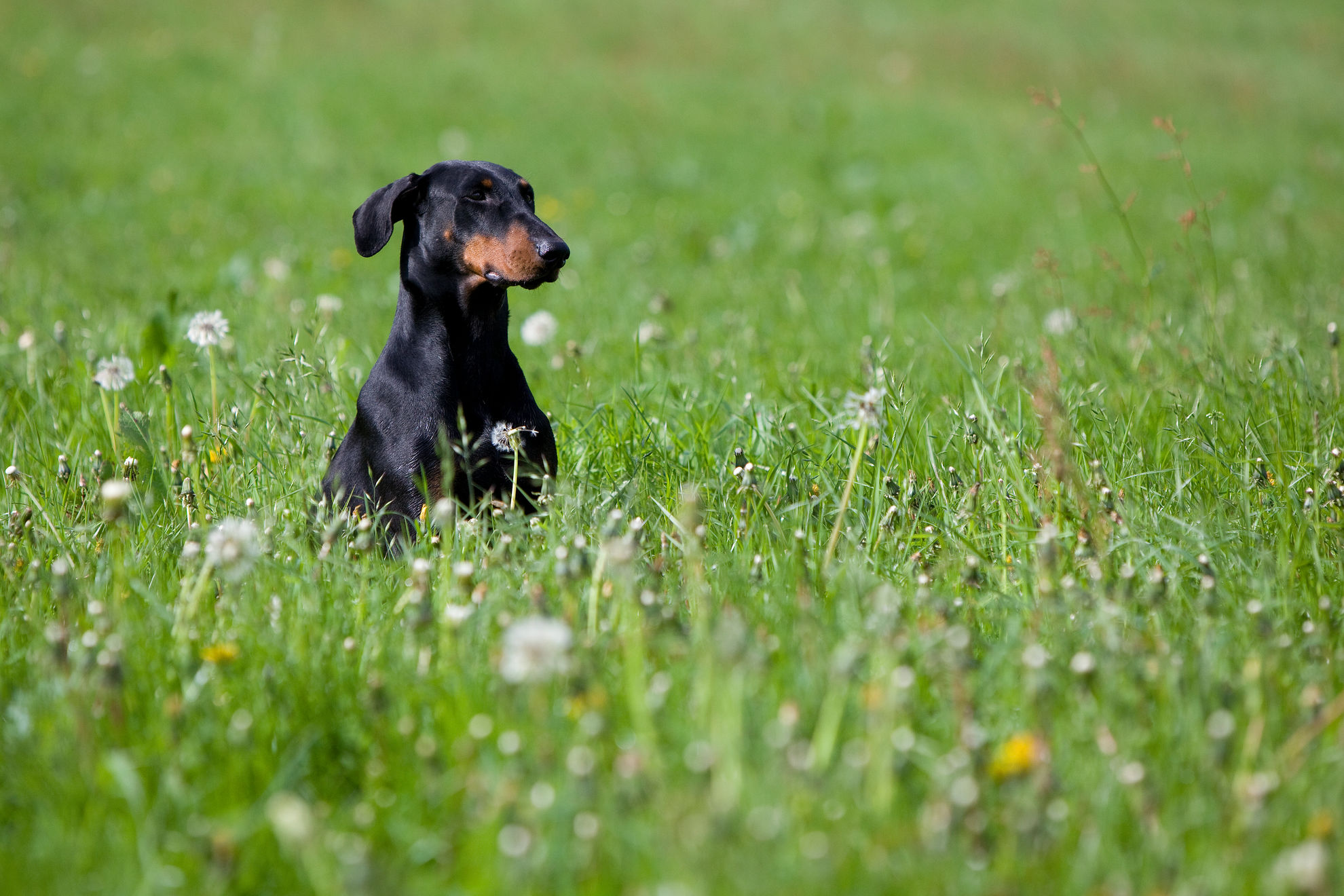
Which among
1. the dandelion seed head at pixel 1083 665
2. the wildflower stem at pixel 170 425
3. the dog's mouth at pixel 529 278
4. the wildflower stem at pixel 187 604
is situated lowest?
the wildflower stem at pixel 170 425

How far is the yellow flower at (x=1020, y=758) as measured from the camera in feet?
5.15

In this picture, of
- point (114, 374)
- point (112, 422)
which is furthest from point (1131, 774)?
point (112, 422)

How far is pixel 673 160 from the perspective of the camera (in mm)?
10500

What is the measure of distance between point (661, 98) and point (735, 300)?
318 inches

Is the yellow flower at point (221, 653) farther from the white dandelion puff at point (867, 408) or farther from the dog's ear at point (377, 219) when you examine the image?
the dog's ear at point (377, 219)

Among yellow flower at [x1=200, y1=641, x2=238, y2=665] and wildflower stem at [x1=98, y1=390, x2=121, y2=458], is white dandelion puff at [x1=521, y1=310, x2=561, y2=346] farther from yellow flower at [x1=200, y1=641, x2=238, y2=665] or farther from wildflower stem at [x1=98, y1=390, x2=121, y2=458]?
yellow flower at [x1=200, y1=641, x2=238, y2=665]

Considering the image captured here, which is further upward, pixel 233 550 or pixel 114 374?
pixel 233 550

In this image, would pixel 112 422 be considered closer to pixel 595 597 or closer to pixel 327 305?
pixel 327 305

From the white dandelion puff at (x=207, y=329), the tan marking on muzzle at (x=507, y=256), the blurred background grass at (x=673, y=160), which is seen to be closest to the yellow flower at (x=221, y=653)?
the tan marking on muzzle at (x=507, y=256)

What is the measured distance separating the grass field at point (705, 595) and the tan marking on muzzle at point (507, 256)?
553 millimetres

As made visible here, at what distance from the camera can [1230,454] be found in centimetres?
298

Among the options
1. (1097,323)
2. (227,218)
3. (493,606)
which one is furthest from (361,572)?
(227,218)

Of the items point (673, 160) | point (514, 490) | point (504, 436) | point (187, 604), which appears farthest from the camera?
point (673, 160)

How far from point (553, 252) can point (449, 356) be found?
1.39 ft
